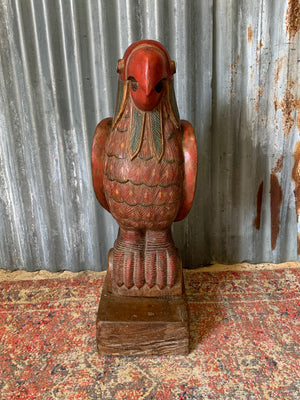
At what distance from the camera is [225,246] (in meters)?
1.81

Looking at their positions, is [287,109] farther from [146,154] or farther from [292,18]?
[146,154]

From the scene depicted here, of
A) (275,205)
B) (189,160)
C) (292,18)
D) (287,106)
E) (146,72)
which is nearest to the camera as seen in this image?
(146,72)

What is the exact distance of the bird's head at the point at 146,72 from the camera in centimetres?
104

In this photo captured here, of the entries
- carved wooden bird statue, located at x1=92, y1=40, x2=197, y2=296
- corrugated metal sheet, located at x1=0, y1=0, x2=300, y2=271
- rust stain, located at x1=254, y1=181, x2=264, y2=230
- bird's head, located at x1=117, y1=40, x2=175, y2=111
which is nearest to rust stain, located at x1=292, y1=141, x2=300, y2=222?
corrugated metal sheet, located at x1=0, y1=0, x2=300, y2=271

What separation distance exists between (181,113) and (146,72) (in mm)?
605

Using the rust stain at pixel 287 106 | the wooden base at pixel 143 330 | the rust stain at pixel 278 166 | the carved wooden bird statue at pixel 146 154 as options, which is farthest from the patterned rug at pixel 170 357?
the rust stain at pixel 287 106

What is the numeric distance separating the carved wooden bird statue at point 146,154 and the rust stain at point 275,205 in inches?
26.1

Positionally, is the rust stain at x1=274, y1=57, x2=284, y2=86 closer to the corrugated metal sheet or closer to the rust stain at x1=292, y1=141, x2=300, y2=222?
the corrugated metal sheet

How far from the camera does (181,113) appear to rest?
1617 mm

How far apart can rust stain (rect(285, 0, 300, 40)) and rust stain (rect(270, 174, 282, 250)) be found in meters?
0.63

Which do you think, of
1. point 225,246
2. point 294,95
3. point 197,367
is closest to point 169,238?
point 197,367

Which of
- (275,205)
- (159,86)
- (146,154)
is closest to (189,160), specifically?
(146,154)

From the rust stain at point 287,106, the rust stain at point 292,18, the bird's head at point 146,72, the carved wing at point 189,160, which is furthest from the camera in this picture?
the rust stain at point 287,106

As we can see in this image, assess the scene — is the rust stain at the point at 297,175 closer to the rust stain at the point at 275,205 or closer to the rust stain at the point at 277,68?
the rust stain at the point at 275,205
